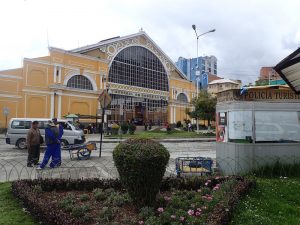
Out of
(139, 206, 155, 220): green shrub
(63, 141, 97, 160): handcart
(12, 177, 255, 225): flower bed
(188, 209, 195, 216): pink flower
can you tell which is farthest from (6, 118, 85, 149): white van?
(188, 209, 195, 216): pink flower

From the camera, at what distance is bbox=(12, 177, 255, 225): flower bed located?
490cm

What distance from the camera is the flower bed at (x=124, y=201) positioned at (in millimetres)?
4898

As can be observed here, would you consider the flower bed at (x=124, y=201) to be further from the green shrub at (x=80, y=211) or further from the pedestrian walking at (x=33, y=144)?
the pedestrian walking at (x=33, y=144)

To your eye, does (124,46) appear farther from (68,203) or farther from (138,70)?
(68,203)

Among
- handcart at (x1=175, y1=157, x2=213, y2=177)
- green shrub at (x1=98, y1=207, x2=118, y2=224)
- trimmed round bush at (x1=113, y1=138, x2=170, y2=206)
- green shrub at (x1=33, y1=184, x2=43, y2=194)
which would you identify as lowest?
green shrub at (x1=98, y1=207, x2=118, y2=224)

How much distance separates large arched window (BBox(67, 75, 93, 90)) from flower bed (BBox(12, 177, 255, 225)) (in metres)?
39.6

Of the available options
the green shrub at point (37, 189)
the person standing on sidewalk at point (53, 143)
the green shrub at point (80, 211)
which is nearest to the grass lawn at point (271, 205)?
the green shrub at point (80, 211)

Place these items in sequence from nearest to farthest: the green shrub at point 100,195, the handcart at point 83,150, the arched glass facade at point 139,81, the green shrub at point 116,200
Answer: the green shrub at point 116,200 → the green shrub at point 100,195 → the handcart at point 83,150 → the arched glass facade at point 139,81

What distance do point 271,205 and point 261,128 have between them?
3.72 m

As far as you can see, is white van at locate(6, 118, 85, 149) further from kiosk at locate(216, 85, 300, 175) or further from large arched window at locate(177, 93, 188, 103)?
large arched window at locate(177, 93, 188, 103)

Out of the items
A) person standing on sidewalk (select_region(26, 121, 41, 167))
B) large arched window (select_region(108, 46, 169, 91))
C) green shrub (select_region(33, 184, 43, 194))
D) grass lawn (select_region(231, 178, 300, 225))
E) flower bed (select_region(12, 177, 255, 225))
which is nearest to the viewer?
flower bed (select_region(12, 177, 255, 225))

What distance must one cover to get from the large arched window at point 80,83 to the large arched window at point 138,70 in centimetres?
370

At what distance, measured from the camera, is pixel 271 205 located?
233 inches

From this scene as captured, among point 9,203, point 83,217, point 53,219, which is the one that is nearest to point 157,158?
point 83,217
